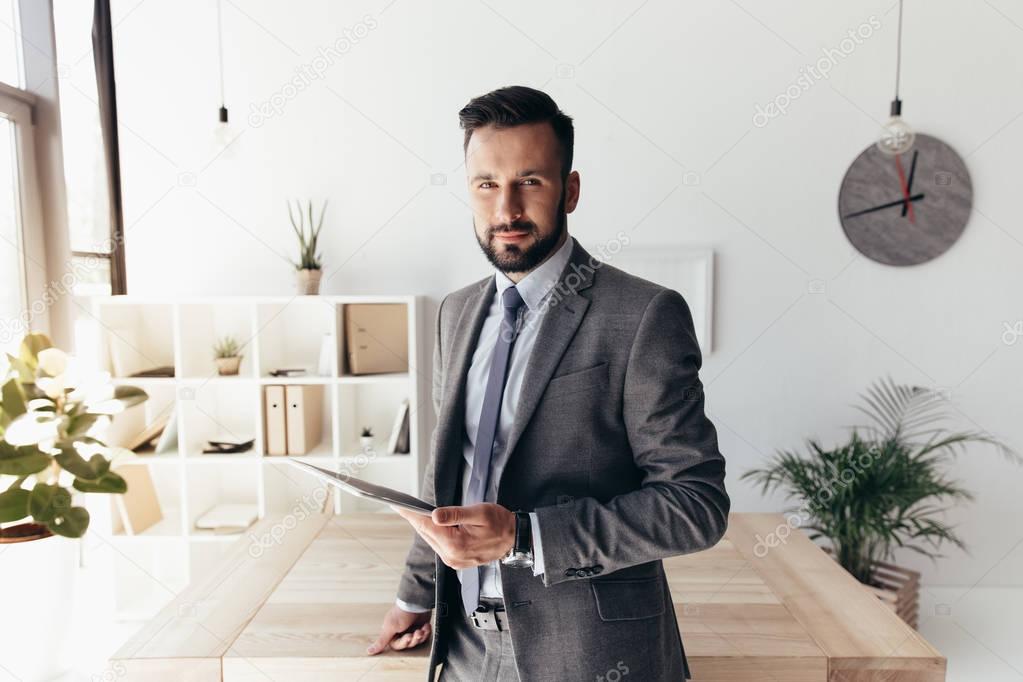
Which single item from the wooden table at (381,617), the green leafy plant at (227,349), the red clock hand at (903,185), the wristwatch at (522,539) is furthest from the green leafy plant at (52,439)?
the red clock hand at (903,185)

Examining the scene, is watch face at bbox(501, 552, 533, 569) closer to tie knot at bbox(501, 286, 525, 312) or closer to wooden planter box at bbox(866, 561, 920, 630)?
tie knot at bbox(501, 286, 525, 312)

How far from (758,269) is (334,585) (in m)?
2.44

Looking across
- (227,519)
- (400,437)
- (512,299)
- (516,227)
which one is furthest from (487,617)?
(227,519)

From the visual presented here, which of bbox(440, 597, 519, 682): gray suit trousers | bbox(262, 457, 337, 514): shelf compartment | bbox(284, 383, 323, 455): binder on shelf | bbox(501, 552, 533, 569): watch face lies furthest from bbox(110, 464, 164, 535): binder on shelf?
bbox(501, 552, 533, 569): watch face

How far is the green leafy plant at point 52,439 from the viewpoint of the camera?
1211mm

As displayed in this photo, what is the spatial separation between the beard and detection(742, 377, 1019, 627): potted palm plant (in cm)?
217

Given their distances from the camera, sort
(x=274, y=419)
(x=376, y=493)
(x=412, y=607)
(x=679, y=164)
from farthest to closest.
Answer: (x=679, y=164) < (x=274, y=419) < (x=412, y=607) < (x=376, y=493)

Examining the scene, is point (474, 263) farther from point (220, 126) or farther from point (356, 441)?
point (220, 126)

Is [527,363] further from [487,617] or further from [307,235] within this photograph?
[307,235]

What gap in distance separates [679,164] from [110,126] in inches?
108

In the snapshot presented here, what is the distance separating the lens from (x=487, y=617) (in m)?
1.19

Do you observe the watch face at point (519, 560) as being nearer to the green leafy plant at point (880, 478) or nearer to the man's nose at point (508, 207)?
the man's nose at point (508, 207)

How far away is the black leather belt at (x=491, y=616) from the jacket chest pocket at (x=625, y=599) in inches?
7.0

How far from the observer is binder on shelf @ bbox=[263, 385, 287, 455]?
10.2 feet
